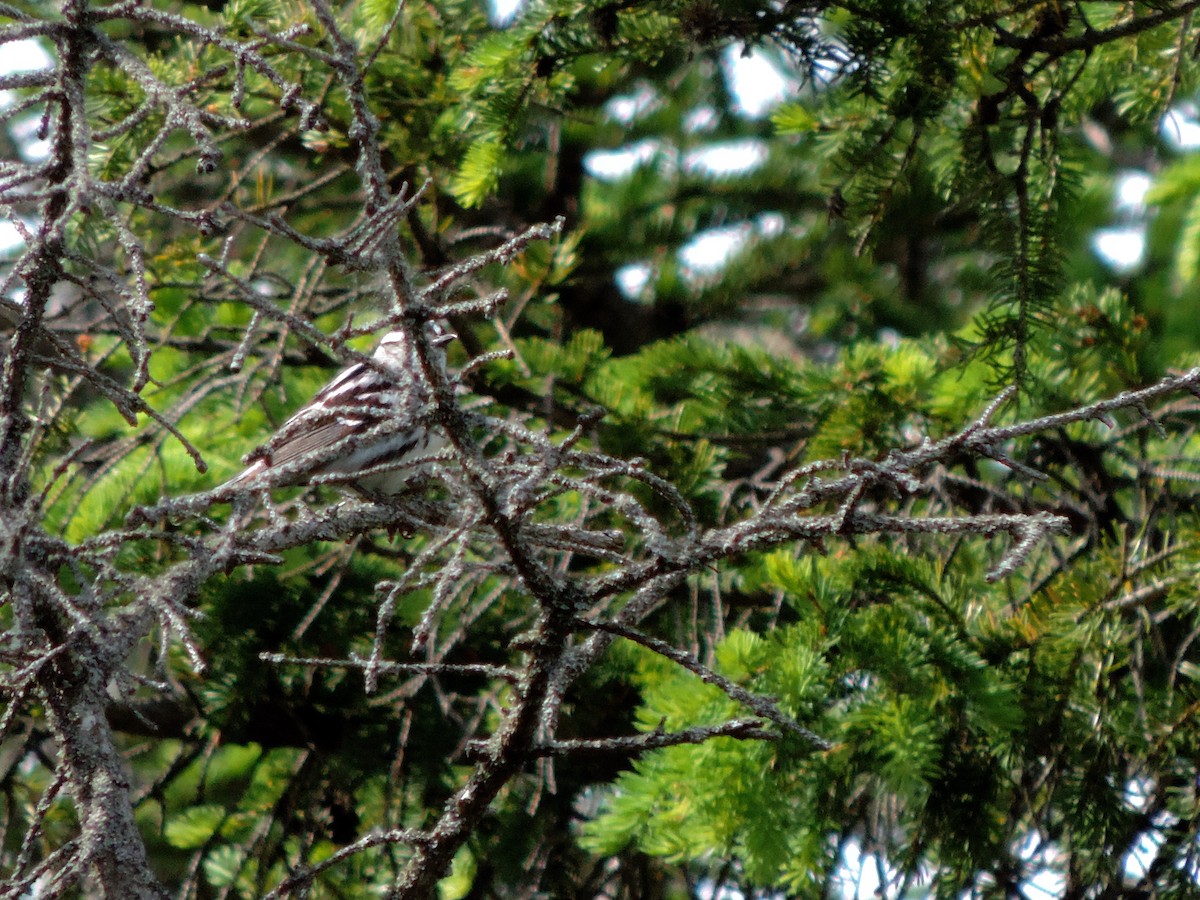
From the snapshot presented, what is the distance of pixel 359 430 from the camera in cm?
297

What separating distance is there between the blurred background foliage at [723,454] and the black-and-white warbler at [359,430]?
156mm

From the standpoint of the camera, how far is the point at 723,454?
9.58 ft

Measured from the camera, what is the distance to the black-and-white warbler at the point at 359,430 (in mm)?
1340

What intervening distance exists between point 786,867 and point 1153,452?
171cm

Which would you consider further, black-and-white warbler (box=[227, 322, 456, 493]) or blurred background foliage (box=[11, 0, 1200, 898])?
blurred background foliage (box=[11, 0, 1200, 898])

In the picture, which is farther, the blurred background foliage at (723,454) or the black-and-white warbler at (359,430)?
the blurred background foliage at (723,454)

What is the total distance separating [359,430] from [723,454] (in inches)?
35.2

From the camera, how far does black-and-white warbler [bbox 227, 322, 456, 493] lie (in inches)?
52.7

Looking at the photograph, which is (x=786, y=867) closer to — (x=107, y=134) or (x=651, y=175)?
(x=107, y=134)

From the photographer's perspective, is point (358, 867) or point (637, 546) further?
point (358, 867)

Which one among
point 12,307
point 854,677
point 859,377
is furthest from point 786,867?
point 12,307

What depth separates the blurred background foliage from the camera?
7.13 ft

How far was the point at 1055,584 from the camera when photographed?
2.44 metres

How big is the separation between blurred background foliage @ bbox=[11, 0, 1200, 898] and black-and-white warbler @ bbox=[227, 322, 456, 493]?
0.16 metres
